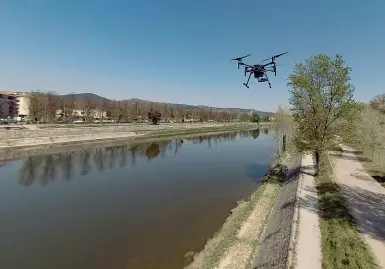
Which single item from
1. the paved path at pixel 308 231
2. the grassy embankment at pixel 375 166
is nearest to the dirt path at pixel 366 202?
the grassy embankment at pixel 375 166

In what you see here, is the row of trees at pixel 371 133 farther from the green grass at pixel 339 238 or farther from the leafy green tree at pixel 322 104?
the green grass at pixel 339 238

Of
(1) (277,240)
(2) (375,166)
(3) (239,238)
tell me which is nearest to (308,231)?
(1) (277,240)

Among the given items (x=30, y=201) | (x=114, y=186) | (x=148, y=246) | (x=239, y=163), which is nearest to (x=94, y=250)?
(x=148, y=246)

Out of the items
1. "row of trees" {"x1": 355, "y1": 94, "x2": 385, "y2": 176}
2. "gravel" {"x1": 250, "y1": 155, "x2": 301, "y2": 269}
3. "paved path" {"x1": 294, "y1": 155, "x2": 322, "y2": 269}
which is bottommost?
"gravel" {"x1": 250, "y1": 155, "x2": 301, "y2": 269}

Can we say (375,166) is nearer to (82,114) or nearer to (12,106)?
(82,114)

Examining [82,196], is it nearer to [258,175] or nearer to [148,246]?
[148,246]

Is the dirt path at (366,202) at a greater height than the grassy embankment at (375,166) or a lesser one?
lesser

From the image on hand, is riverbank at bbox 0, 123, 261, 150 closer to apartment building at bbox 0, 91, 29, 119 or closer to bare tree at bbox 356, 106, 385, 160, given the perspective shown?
bare tree at bbox 356, 106, 385, 160

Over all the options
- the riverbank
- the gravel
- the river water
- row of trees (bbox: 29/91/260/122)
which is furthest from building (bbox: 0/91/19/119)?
the gravel
